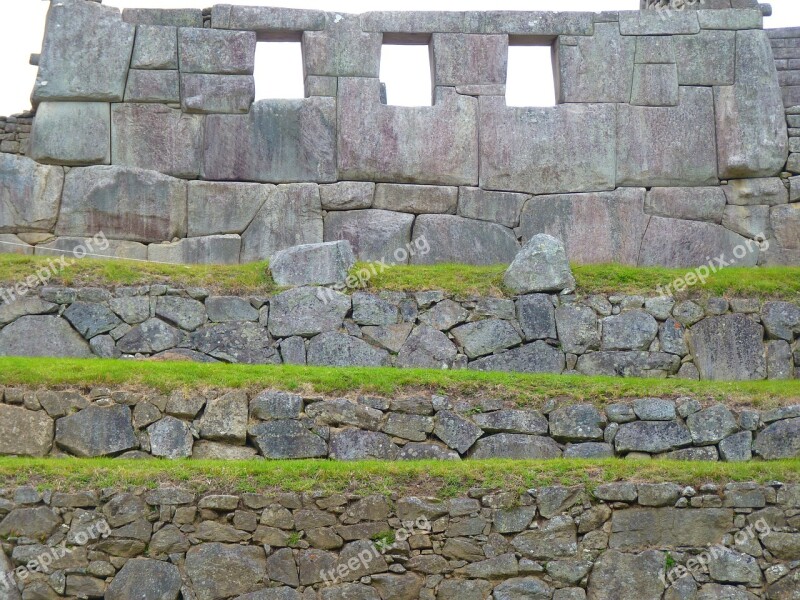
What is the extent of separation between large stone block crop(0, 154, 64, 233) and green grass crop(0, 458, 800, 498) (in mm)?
5518

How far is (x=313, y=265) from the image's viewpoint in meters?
15.1

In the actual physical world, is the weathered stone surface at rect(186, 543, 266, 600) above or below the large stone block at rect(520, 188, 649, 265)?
below

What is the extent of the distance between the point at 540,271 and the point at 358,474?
446cm

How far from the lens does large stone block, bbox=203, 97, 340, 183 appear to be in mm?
16812

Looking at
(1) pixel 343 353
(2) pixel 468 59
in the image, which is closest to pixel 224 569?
(1) pixel 343 353

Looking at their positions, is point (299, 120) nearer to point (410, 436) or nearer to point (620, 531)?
point (410, 436)

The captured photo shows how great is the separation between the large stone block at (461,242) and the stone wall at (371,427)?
401 cm

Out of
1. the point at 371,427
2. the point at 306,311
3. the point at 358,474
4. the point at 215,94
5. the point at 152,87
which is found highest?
the point at 152,87

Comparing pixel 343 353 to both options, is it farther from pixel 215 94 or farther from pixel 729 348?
pixel 215 94

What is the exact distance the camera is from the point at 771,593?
11070 millimetres

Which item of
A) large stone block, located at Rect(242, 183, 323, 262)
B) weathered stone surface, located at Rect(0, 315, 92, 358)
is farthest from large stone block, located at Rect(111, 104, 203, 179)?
weathered stone surface, located at Rect(0, 315, 92, 358)

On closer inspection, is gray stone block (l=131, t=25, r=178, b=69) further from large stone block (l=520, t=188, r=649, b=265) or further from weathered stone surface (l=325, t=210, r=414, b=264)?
large stone block (l=520, t=188, r=649, b=265)

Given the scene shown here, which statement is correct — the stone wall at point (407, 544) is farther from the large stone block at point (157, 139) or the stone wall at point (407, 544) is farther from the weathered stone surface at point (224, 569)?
the large stone block at point (157, 139)

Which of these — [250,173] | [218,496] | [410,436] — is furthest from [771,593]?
[250,173]
